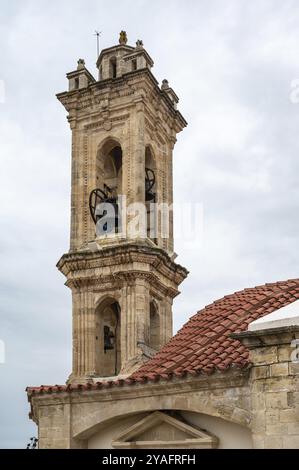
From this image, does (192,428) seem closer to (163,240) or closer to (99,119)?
(163,240)

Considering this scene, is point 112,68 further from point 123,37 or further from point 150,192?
point 150,192

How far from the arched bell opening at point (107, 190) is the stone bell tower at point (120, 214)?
0.11 feet

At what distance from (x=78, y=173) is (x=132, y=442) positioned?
55.5 feet

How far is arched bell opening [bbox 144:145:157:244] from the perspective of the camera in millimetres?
25953

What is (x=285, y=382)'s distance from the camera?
9148mm

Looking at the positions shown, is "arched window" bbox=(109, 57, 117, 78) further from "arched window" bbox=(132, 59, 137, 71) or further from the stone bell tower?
"arched window" bbox=(132, 59, 137, 71)

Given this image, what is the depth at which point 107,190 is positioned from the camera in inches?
1050

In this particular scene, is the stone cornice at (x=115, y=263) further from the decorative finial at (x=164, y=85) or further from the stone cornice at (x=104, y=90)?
the decorative finial at (x=164, y=85)

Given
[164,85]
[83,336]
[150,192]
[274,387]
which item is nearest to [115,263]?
[83,336]

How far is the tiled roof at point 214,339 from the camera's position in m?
10.2

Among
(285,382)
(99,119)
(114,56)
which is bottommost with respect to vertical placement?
(285,382)

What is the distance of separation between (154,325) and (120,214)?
348 centimetres
